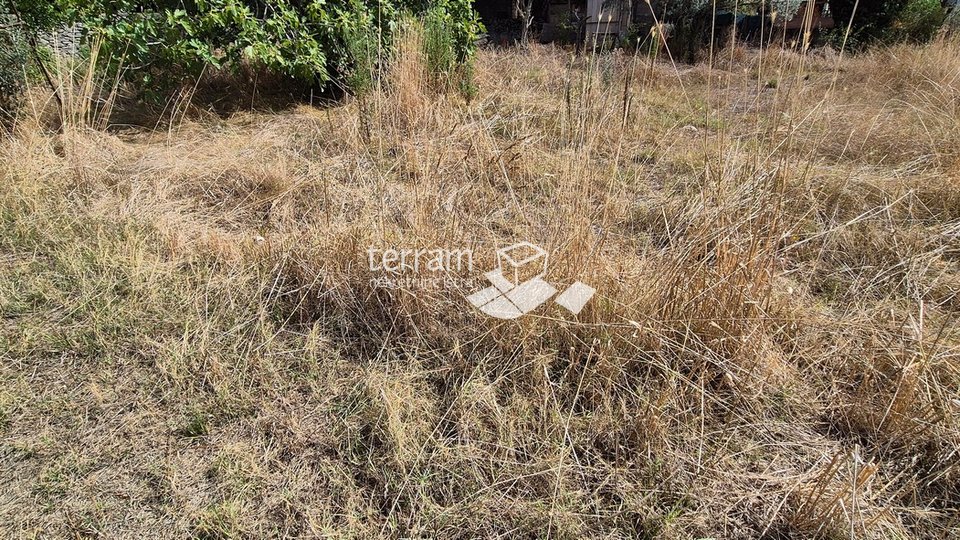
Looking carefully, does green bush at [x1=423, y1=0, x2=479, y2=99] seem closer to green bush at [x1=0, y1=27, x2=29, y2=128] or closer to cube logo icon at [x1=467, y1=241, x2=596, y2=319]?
cube logo icon at [x1=467, y1=241, x2=596, y2=319]

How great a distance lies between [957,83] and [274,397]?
15.0 feet

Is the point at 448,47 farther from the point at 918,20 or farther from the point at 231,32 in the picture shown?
the point at 918,20

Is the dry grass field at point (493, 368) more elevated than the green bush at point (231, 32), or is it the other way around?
the green bush at point (231, 32)

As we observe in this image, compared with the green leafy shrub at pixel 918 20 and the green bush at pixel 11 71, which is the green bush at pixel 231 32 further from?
the green leafy shrub at pixel 918 20

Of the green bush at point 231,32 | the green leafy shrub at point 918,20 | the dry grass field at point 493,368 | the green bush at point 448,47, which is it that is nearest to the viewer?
the dry grass field at point 493,368

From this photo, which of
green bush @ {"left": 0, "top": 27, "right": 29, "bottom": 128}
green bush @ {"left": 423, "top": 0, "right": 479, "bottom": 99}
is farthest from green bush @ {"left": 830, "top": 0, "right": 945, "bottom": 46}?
green bush @ {"left": 0, "top": 27, "right": 29, "bottom": 128}

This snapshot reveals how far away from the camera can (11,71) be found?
305 cm

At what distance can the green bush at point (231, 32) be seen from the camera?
9.73ft

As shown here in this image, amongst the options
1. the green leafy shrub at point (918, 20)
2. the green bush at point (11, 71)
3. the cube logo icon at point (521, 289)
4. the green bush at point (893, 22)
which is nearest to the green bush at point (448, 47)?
the cube logo icon at point (521, 289)

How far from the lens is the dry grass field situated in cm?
123

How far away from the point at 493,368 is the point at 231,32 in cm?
321

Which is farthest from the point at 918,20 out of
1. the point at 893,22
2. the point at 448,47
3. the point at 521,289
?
the point at 521,289

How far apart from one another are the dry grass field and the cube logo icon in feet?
0.13

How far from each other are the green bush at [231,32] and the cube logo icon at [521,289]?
1.79 metres
